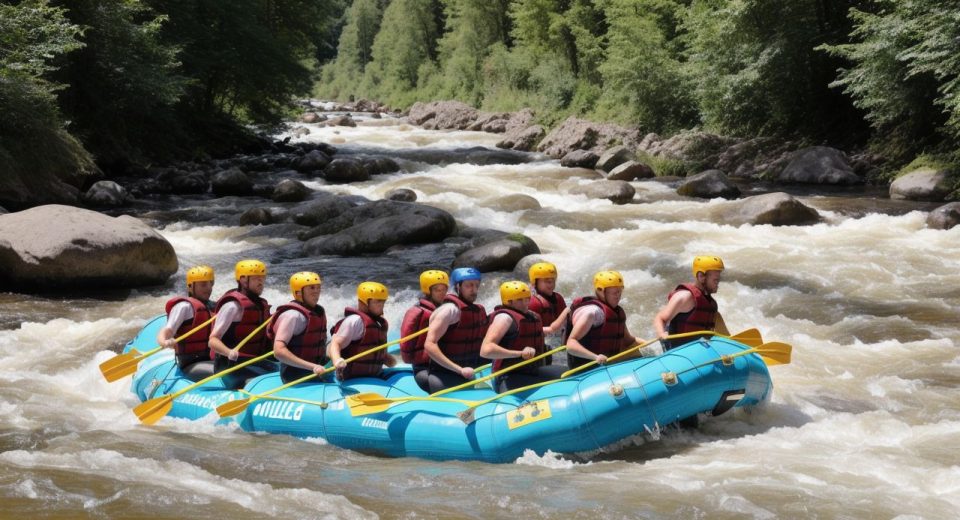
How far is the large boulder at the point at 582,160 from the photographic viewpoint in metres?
22.3

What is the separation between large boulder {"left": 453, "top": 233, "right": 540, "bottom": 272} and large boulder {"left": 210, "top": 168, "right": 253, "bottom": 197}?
27.3 ft

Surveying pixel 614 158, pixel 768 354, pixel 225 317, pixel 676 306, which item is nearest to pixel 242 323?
pixel 225 317

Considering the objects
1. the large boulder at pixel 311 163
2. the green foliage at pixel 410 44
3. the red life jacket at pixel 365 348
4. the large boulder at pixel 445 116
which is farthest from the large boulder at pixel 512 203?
the green foliage at pixel 410 44

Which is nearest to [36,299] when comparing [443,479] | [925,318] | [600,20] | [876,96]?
[443,479]

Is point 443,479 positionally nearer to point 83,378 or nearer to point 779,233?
Result: point 83,378

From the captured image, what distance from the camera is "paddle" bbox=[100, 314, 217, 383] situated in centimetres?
698

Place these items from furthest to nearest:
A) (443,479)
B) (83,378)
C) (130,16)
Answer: (130,16) → (83,378) → (443,479)

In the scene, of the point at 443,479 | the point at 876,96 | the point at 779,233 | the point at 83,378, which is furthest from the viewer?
the point at 876,96

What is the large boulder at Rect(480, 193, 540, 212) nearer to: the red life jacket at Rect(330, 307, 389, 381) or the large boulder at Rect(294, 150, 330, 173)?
the large boulder at Rect(294, 150, 330, 173)

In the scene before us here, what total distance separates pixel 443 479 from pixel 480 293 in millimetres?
5466

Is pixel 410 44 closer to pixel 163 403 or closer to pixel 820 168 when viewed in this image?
pixel 820 168

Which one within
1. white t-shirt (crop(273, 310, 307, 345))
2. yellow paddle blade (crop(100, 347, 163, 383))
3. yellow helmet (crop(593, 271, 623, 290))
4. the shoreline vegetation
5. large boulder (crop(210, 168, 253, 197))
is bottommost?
yellow paddle blade (crop(100, 347, 163, 383))

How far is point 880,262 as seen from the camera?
36.7 ft

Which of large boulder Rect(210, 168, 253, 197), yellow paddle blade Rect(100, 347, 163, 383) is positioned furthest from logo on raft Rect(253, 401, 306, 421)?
large boulder Rect(210, 168, 253, 197)
